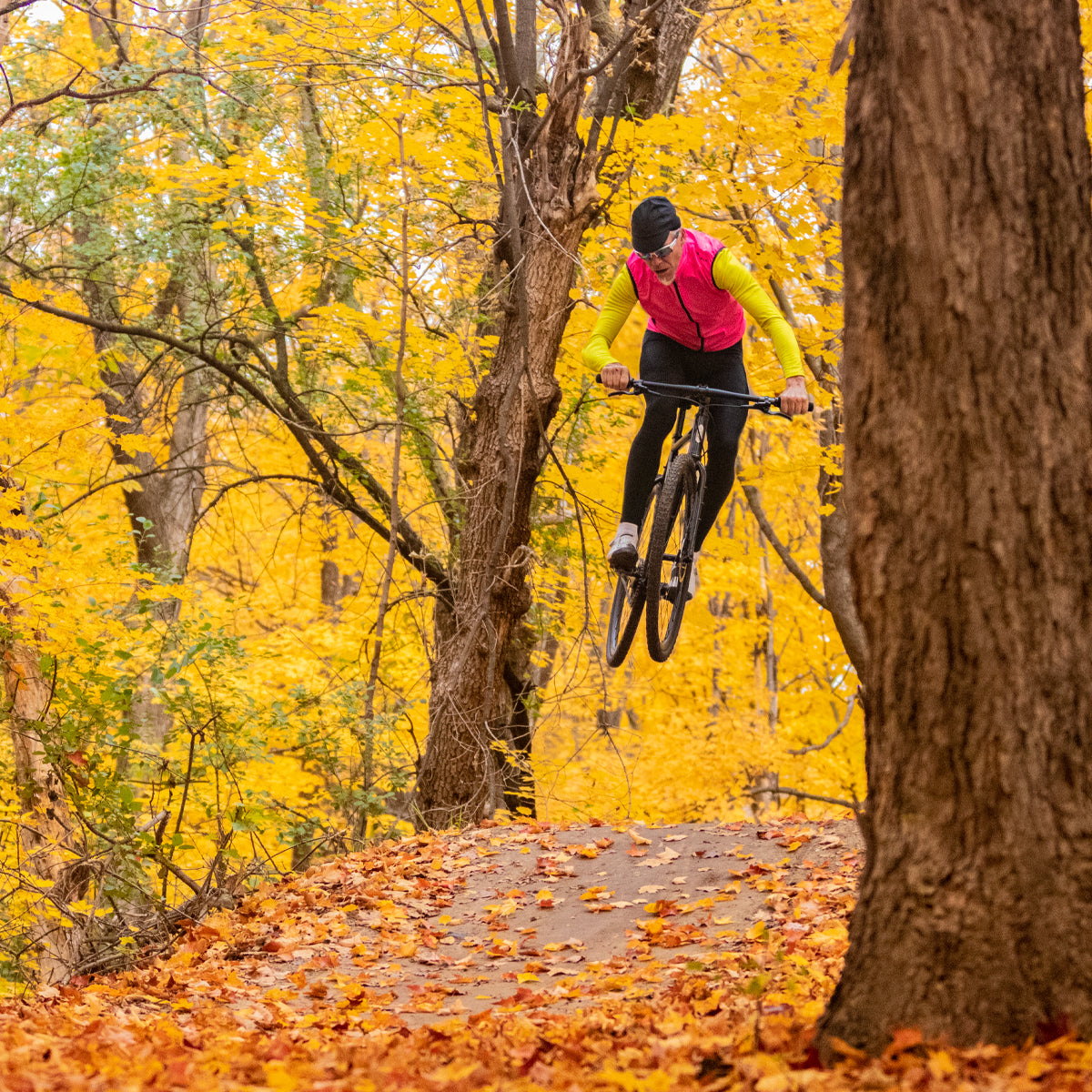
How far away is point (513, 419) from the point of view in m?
7.65

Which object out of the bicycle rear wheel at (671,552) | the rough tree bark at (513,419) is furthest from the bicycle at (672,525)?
the rough tree bark at (513,419)

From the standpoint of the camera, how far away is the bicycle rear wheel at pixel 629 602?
5.58 meters

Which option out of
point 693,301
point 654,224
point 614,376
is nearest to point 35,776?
point 614,376

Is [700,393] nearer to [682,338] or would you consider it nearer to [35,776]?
[682,338]

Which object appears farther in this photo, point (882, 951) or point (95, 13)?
point (95, 13)

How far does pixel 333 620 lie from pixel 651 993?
42.2ft

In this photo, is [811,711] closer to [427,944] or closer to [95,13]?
[427,944]

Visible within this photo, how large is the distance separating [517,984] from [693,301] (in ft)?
10.6

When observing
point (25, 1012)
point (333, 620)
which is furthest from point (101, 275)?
point (25, 1012)

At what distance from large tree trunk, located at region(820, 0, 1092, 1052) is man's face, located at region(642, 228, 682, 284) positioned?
2447 millimetres

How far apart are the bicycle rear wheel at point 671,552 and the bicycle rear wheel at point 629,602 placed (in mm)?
96

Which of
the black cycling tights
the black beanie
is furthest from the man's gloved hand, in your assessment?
the black beanie

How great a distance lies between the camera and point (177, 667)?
7121 millimetres

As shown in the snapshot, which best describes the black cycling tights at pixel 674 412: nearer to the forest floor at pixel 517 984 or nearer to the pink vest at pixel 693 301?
the pink vest at pixel 693 301
